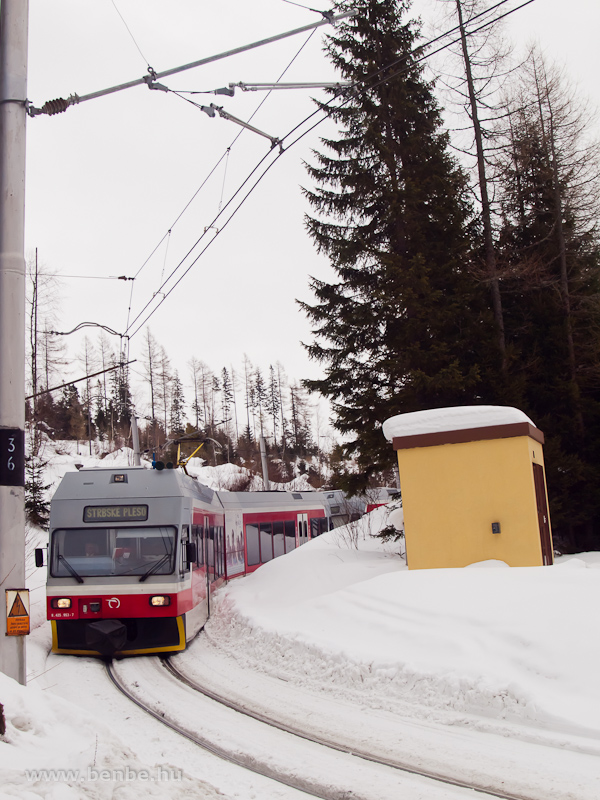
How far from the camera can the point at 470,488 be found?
483 inches

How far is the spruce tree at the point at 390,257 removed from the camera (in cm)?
1738

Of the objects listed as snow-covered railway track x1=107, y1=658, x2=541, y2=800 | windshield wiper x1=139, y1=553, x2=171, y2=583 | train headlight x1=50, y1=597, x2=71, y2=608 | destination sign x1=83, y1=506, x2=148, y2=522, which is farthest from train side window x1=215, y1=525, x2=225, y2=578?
snow-covered railway track x1=107, y1=658, x2=541, y2=800

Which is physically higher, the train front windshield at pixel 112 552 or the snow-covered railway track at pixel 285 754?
the train front windshield at pixel 112 552

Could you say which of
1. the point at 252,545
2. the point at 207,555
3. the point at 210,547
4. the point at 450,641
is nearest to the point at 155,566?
the point at 207,555

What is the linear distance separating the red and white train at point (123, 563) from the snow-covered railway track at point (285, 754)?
6.15 ft

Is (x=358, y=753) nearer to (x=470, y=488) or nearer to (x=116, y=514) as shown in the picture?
(x=116, y=514)

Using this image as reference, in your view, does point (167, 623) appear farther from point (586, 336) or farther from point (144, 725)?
point (586, 336)

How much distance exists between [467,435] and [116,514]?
6276 mm

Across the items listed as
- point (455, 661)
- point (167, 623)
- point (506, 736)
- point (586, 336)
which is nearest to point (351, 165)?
point (586, 336)

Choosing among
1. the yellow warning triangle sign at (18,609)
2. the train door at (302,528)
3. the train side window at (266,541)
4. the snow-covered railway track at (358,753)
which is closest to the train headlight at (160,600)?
the snow-covered railway track at (358,753)

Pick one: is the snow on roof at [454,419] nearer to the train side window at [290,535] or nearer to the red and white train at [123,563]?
the red and white train at [123,563]

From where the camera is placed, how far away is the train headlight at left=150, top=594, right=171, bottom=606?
10.6m

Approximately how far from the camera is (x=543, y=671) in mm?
7125

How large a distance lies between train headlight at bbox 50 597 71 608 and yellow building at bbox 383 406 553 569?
602 cm
